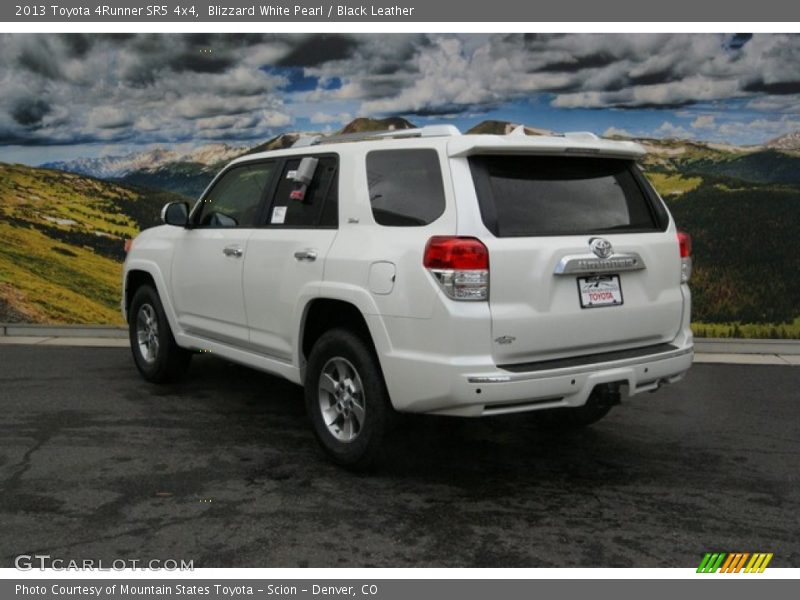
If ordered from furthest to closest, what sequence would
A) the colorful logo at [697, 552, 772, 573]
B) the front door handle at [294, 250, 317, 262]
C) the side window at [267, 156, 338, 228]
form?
the side window at [267, 156, 338, 228], the front door handle at [294, 250, 317, 262], the colorful logo at [697, 552, 772, 573]

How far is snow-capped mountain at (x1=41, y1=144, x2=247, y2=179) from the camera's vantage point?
33.2ft

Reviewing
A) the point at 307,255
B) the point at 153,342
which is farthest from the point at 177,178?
the point at 307,255

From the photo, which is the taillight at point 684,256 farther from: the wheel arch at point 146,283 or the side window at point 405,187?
the wheel arch at point 146,283

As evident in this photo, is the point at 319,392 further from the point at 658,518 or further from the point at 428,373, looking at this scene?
the point at 658,518

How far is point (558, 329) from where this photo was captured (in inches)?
173

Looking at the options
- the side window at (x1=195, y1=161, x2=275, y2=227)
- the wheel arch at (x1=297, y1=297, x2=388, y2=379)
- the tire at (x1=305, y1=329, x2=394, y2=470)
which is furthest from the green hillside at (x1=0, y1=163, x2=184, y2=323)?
the tire at (x1=305, y1=329, x2=394, y2=470)

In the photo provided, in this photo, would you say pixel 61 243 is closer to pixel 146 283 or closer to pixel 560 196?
pixel 146 283

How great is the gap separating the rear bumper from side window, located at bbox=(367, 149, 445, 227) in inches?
32.8

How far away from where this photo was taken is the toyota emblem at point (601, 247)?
4.52 metres

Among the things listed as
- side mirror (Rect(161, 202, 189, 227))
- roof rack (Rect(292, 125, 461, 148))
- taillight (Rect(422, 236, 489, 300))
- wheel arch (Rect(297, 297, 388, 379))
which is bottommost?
wheel arch (Rect(297, 297, 388, 379))

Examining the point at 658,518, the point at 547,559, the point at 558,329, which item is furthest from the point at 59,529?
the point at 658,518

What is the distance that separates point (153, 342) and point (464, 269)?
3.83 meters

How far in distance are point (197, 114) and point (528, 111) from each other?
3.79 meters

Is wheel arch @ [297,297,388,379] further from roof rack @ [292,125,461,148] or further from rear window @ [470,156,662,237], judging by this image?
roof rack @ [292,125,461,148]
